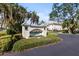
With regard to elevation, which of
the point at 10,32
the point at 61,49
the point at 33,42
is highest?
the point at 10,32

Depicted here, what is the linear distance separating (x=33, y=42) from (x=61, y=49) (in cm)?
47

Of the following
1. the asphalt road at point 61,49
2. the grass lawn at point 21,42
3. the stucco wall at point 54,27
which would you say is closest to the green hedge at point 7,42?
the grass lawn at point 21,42

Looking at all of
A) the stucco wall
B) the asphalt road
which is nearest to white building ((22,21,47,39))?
the stucco wall

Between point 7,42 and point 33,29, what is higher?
point 33,29

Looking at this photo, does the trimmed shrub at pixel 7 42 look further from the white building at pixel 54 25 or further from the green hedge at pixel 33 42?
the white building at pixel 54 25

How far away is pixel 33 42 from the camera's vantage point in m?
3.64

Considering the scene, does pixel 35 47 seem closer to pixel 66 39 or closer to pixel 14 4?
pixel 66 39

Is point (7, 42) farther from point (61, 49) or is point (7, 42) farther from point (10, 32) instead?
point (61, 49)

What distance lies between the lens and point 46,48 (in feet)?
11.9

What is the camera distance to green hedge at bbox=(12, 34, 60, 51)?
3586 mm

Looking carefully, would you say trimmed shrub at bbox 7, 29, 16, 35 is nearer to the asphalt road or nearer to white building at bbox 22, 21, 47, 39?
white building at bbox 22, 21, 47, 39

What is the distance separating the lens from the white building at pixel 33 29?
3.66 metres

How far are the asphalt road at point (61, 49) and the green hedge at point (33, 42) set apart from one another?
0.07m

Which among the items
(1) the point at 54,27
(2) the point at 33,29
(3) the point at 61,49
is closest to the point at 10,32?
(2) the point at 33,29
